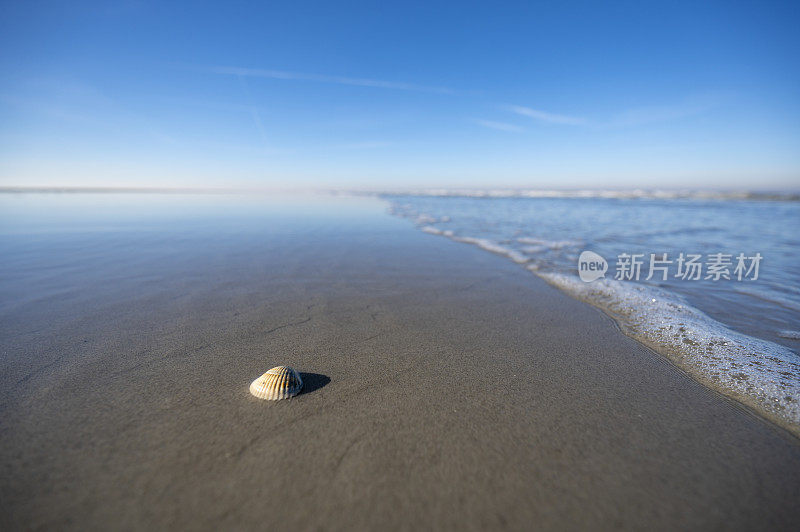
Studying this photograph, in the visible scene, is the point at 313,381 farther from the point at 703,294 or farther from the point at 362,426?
the point at 703,294

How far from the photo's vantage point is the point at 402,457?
1.80m

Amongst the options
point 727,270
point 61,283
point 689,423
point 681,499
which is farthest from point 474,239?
point 61,283

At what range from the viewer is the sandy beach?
152 cm

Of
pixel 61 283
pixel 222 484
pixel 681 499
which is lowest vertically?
pixel 681 499

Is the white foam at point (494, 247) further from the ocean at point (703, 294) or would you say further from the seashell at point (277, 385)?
the seashell at point (277, 385)

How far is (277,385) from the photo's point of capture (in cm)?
226

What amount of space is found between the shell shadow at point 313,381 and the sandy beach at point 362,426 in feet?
0.05

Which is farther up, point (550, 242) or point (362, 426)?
point (550, 242)

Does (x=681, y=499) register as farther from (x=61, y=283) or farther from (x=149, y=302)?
(x=61, y=283)

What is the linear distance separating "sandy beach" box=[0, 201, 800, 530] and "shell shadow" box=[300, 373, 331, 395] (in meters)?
0.02

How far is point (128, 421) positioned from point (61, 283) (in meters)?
4.11

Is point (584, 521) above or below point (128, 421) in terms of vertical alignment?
below

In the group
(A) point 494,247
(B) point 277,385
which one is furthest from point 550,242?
(B) point 277,385

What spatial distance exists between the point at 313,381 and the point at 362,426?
0.64m
